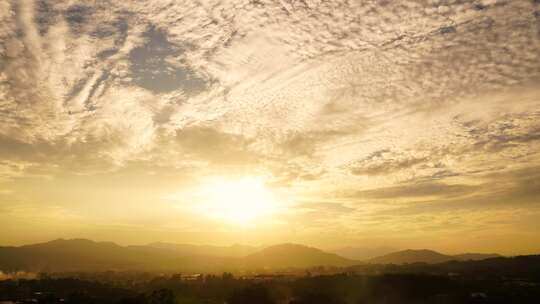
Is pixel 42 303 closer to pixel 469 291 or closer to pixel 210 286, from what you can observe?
pixel 210 286

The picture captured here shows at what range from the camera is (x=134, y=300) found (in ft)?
288

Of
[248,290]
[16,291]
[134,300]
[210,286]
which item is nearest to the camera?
[134,300]

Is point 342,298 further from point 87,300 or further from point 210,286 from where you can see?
point 87,300

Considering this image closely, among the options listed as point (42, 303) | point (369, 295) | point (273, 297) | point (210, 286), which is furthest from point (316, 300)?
point (42, 303)

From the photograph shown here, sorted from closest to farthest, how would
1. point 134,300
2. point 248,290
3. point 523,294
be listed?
point 134,300 < point 248,290 < point 523,294

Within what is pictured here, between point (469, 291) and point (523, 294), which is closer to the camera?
point (523, 294)

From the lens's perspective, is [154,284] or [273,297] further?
[154,284]

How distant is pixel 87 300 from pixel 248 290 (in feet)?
202

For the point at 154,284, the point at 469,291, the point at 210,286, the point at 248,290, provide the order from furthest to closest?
the point at 154,284, the point at 210,286, the point at 469,291, the point at 248,290

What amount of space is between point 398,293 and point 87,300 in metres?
114

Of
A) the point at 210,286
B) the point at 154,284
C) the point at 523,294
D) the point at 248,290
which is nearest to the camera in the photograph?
the point at 248,290

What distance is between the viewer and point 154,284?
7092 inches

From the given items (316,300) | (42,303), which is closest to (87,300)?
(42,303)

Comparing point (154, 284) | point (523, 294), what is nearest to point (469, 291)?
point (523, 294)
